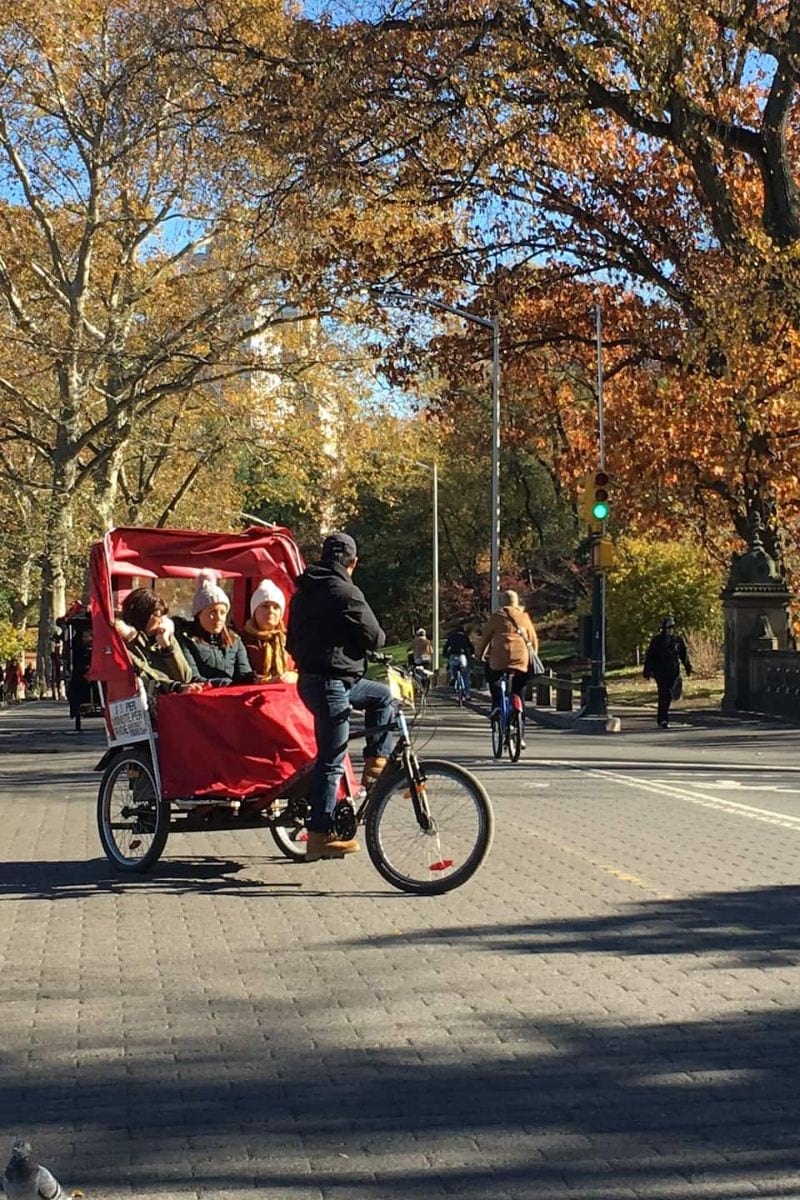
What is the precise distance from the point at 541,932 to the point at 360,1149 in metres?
3.19

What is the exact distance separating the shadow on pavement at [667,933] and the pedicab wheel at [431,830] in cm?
85

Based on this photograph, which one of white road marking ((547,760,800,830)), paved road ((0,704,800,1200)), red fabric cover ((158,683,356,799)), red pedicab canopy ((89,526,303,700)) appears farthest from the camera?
white road marking ((547,760,800,830))

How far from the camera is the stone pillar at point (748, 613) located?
1217 inches

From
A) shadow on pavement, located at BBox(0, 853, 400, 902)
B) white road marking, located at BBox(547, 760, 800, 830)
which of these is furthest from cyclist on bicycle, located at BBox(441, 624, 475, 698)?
shadow on pavement, located at BBox(0, 853, 400, 902)

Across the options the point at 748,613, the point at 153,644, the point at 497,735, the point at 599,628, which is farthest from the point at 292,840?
the point at 748,613

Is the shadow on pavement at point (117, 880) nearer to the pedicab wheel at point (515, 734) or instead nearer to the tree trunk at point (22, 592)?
the pedicab wheel at point (515, 734)

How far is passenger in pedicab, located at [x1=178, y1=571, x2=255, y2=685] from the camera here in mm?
10211

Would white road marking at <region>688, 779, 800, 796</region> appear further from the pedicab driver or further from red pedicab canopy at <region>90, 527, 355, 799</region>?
the pedicab driver

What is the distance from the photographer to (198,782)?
9.53 m

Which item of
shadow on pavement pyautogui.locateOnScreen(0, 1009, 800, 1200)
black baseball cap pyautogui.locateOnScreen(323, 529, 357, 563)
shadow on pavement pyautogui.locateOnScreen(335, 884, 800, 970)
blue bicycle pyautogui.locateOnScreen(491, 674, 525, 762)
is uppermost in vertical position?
black baseball cap pyautogui.locateOnScreen(323, 529, 357, 563)

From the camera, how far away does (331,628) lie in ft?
29.4

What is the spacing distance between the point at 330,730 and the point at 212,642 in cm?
176

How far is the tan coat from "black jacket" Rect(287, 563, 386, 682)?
9919mm

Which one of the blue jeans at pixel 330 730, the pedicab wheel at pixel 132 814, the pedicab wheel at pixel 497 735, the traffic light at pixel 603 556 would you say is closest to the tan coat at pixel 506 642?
the pedicab wheel at pixel 497 735
